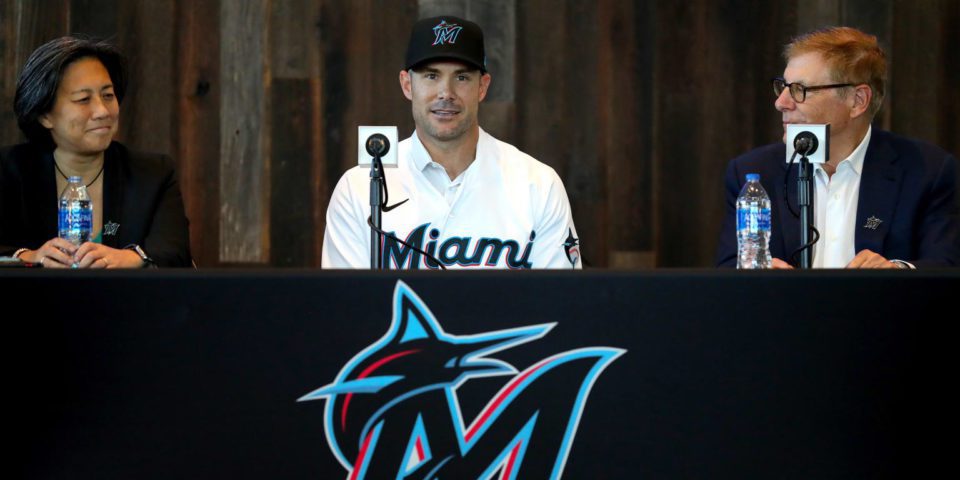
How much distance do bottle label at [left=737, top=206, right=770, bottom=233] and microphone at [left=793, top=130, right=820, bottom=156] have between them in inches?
14.8

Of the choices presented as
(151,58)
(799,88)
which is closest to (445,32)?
(799,88)

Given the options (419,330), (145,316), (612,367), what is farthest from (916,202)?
(145,316)

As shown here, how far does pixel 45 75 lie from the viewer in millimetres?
2668

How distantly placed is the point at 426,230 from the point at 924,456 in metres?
1.44

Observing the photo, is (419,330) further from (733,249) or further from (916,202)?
(916,202)

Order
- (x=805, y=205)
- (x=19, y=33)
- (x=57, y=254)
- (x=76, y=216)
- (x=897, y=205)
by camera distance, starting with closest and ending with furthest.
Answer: (x=805, y=205) < (x=57, y=254) < (x=76, y=216) < (x=897, y=205) < (x=19, y=33)

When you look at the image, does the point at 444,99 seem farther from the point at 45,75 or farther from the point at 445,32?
the point at 45,75

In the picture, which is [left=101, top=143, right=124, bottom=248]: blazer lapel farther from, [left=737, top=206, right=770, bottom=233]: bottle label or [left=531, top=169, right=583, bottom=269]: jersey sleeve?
[left=737, top=206, right=770, bottom=233]: bottle label

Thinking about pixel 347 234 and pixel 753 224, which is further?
pixel 347 234

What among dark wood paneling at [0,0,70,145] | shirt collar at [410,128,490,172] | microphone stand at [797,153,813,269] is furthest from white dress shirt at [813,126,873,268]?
dark wood paneling at [0,0,70,145]

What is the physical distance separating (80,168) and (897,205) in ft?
7.19

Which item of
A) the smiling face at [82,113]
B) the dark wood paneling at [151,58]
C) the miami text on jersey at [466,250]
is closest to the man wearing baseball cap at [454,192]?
the miami text on jersey at [466,250]

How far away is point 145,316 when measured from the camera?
158 centimetres

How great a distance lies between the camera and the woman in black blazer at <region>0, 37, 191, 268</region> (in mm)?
2641
